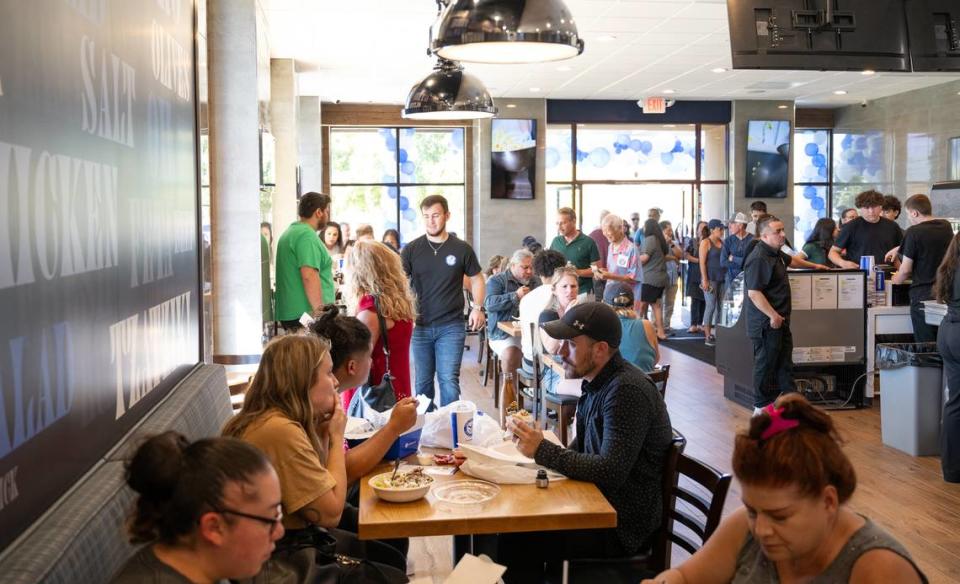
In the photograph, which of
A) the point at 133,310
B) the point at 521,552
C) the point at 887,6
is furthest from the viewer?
the point at 887,6

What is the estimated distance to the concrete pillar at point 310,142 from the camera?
46.5ft

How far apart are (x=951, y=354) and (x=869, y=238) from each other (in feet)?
11.6

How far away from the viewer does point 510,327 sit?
24.3 ft

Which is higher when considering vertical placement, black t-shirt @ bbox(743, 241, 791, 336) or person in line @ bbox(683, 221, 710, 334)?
black t-shirt @ bbox(743, 241, 791, 336)

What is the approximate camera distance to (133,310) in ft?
9.77

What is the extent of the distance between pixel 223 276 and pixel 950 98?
11.9 m

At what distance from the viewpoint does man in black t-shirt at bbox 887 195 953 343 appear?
24.7ft

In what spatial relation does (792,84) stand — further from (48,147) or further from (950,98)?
(48,147)

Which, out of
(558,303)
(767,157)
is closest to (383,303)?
(558,303)

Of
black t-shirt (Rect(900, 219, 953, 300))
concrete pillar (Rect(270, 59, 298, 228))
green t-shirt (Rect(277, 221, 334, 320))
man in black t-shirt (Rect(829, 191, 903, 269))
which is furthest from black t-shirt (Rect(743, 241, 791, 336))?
concrete pillar (Rect(270, 59, 298, 228))

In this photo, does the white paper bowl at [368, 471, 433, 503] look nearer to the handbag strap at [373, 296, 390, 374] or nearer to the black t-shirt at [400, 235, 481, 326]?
the handbag strap at [373, 296, 390, 374]

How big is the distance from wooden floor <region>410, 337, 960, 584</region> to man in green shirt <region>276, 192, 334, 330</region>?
2.24 metres

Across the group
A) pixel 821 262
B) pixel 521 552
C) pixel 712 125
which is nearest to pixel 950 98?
pixel 712 125

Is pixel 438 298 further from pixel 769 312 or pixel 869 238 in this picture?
pixel 869 238
